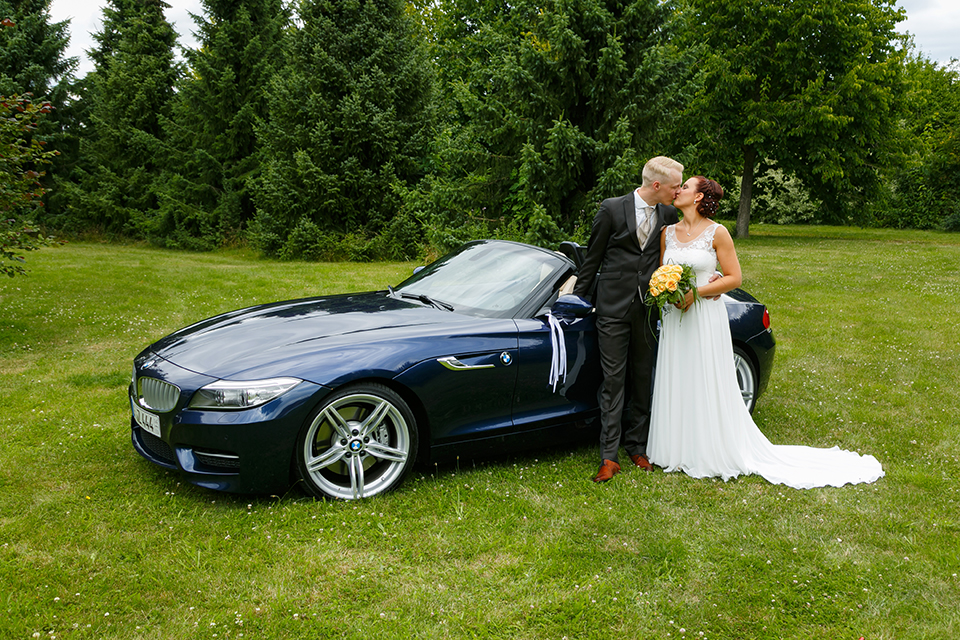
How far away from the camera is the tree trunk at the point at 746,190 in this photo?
1120 inches

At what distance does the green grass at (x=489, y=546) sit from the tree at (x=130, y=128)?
22.1 m

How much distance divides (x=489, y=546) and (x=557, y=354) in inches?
53.4

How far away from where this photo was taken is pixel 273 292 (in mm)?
12023

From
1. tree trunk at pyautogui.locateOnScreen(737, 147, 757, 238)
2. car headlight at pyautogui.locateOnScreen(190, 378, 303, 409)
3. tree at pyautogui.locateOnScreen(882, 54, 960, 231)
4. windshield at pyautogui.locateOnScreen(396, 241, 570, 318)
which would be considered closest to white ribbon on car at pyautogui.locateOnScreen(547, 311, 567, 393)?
windshield at pyautogui.locateOnScreen(396, 241, 570, 318)

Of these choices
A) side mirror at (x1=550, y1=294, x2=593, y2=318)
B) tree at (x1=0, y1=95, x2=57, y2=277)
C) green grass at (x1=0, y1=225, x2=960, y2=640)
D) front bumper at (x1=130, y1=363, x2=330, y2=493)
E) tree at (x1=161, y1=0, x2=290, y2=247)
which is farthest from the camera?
tree at (x1=161, y1=0, x2=290, y2=247)

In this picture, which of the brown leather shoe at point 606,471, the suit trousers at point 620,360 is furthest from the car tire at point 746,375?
the brown leather shoe at point 606,471

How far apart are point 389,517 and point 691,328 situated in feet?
7.57

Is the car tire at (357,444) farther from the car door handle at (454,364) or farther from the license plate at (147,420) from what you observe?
the license plate at (147,420)

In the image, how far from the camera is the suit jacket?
4.55 meters

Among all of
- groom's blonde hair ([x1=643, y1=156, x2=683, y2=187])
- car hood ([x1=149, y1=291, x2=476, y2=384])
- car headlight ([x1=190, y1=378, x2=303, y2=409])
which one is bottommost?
car headlight ([x1=190, y1=378, x2=303, y2=409])

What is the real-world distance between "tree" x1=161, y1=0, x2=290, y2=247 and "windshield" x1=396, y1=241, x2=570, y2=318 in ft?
65.5

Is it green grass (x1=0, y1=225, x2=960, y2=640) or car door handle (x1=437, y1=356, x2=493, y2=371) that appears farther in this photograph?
car door handle (x1=437, y1=356, x2=493, y2=371)

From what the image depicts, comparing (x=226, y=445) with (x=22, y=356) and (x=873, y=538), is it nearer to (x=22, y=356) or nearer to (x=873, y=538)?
(x=873, y=538)

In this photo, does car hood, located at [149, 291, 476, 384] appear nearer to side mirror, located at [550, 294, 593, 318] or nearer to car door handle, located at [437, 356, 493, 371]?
car door handle, located at [437, 356, 493, 371]
